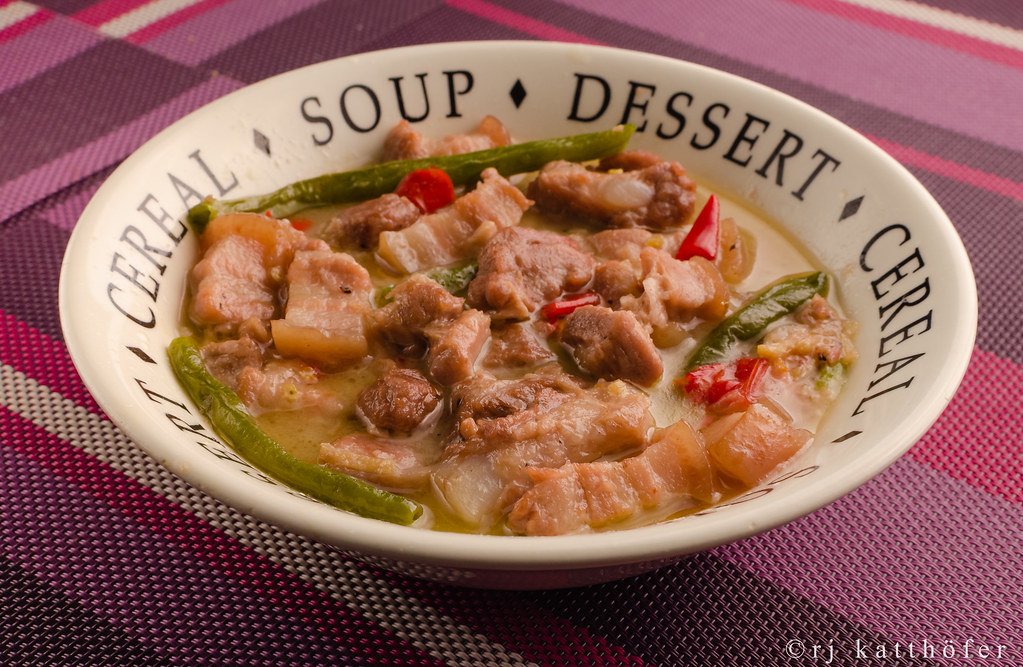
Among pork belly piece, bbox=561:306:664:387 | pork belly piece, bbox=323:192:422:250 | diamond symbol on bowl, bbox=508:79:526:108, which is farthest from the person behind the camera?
diamond symbol on bowl, bbox=508:79:526:108

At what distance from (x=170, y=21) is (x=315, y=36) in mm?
832

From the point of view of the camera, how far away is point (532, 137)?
4016mm

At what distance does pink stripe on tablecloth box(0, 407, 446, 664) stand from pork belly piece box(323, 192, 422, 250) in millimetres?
1149

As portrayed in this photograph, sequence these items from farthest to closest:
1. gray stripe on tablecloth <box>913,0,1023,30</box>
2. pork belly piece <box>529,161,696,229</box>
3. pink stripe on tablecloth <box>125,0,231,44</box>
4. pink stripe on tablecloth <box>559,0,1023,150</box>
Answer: gray stripe on tablecloth <box>913,0,1023,30</box> < pink stripe on tablecloth <box>125,0,231,44</box> < pink stripe on tablecloth <box>559,0,1023,150</box> < pork belly piece <box>529,161,696,229</box>

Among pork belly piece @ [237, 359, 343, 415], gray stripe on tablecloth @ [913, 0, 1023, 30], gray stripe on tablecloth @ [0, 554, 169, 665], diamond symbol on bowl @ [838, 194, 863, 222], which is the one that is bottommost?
gray stripe on tablecloth @ [0, 554, 169, 665]

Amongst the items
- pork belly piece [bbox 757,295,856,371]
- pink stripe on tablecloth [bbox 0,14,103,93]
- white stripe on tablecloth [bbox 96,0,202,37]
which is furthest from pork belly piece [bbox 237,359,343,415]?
white stripe on tablecloth [bbox 96,0,202,37]

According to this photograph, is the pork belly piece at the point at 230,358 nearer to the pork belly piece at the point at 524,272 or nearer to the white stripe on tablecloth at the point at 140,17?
the pork belly piece at the point at 524,272

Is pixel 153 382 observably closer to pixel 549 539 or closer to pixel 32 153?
pixel 549 539

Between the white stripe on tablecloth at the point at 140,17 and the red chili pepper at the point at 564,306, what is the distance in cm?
331

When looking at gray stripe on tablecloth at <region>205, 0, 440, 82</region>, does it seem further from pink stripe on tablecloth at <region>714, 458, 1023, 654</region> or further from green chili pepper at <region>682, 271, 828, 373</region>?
pink stripe on tablecloth at <region>714, 458, 1023, 654</region>

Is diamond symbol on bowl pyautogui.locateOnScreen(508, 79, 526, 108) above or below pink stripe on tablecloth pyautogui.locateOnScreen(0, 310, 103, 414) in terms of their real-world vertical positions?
above

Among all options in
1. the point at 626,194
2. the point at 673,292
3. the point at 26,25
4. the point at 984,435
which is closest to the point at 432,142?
the point at 626,194

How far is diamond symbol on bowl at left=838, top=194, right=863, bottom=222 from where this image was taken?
3281 mm

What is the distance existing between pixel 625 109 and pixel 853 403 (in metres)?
1.71
